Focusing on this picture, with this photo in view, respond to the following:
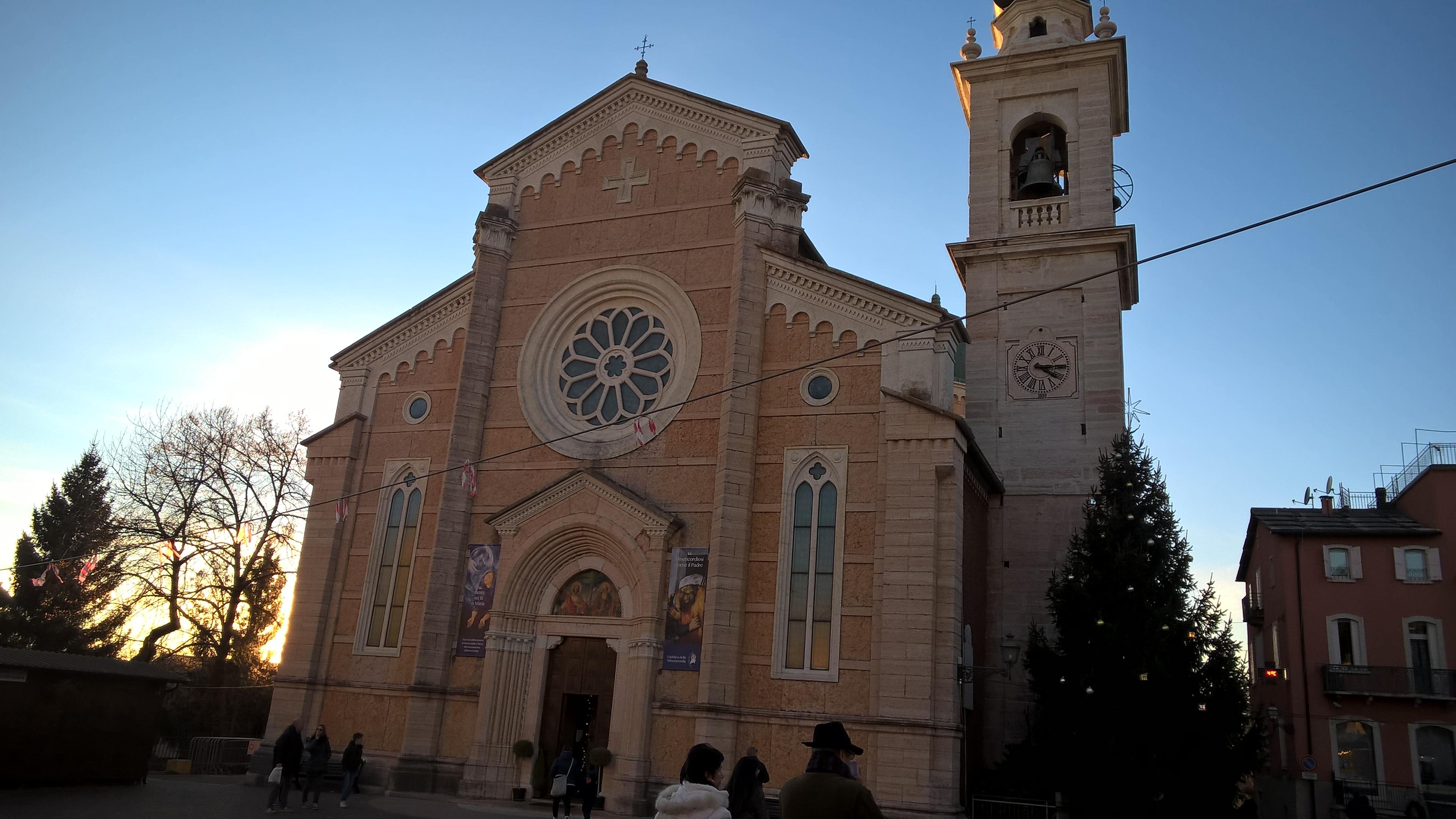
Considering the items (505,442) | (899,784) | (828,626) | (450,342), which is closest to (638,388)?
(505,442)

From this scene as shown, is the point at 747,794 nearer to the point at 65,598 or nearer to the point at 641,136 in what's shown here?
the point at 641,136

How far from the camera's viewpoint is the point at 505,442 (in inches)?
841

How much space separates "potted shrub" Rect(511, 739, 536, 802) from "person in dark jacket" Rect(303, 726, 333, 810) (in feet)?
10.6

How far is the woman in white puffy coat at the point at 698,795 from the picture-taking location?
5.18 metres

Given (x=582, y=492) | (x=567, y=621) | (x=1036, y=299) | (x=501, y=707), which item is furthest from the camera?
(x=1036, y=299)

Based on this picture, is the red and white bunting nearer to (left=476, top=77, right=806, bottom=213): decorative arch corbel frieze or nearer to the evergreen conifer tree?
(left=476, top=77, right=806, bottom=213): decorative arch corbel frieze

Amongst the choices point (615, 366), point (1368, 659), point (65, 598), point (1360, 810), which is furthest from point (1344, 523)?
point (65, 598)

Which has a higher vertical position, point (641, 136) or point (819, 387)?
point (641, 136)

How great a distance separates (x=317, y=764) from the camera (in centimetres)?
1688

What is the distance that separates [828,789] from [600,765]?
1416 cm

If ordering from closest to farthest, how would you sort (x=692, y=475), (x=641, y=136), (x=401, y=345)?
(x=692, y=475)
(x=641, y=136)
(x=401, y=345)

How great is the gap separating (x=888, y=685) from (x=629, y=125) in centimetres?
1320

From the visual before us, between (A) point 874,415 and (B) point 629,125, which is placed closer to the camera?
(A) point 874,415

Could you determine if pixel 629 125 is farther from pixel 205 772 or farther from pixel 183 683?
pixel 205 772
